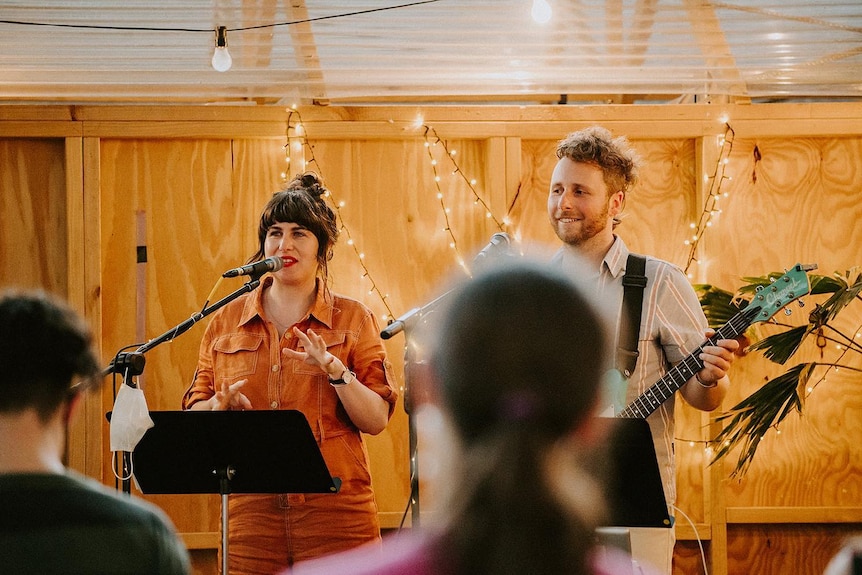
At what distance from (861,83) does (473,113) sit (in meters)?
1.86

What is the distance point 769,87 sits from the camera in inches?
178

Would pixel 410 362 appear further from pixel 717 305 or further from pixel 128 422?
pixel 717 305

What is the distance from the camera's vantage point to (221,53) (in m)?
4.05

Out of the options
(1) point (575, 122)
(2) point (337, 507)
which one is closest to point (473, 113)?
(1) point (575, 122)

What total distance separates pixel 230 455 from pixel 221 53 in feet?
6.39

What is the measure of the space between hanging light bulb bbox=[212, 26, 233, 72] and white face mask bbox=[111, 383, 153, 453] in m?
1.77

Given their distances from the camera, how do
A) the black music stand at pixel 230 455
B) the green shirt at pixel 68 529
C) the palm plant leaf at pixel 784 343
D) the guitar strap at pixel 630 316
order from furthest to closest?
the palm plant leaf at pixel 784 343, the guitar strap at pixel 630 316, the black music stand at pixel 230 455, the green shirt at pixel 68 529

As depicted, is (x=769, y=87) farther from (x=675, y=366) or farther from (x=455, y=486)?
(x=455, y=486)

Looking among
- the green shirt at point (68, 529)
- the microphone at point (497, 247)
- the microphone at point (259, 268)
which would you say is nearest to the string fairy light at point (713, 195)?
the microphone at point (497, 247)

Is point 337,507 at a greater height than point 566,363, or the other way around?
point 566,363

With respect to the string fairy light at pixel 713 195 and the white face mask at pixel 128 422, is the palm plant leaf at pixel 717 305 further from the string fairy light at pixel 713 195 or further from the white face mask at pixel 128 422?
the white face mask at pixel 128 422

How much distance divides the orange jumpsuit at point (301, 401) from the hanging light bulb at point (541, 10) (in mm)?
1535

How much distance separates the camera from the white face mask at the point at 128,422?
9.14 feet

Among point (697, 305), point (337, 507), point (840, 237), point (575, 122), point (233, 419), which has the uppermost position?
point (575, 122)
